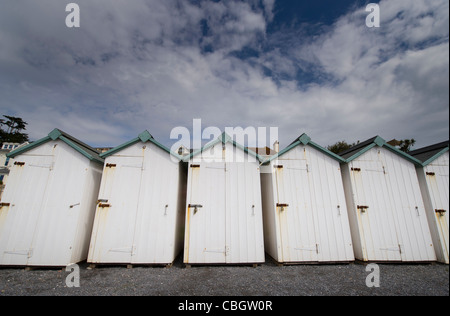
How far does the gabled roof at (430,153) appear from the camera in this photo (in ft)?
20.6

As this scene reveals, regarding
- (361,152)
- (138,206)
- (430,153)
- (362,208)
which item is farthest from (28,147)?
(430,153)

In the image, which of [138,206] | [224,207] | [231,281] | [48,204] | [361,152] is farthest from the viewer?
[361,152]

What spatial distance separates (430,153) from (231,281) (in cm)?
887

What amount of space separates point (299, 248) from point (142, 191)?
5.73 meters

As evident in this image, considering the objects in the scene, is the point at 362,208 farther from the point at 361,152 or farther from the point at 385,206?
the point at 361,152

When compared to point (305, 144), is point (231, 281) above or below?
below

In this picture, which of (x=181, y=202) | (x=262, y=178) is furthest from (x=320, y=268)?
(x=181, y=202)

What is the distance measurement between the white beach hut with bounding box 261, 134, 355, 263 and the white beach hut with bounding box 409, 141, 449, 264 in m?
2.99

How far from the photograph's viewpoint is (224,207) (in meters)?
6.02

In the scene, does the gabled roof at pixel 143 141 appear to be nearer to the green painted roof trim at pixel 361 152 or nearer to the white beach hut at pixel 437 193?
the green painted roof trim at pixel 361 152

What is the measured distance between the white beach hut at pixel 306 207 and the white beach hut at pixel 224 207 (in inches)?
29.4

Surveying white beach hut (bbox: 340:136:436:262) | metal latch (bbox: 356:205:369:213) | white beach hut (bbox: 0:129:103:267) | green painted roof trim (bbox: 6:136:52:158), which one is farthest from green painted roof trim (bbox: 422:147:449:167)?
green painted roof trim (bbox: 6:136:52:158)

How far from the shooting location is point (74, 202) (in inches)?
229

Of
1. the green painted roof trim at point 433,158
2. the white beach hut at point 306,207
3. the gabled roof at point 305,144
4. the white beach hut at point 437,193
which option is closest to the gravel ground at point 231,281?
the white beach hut at point 306,207
